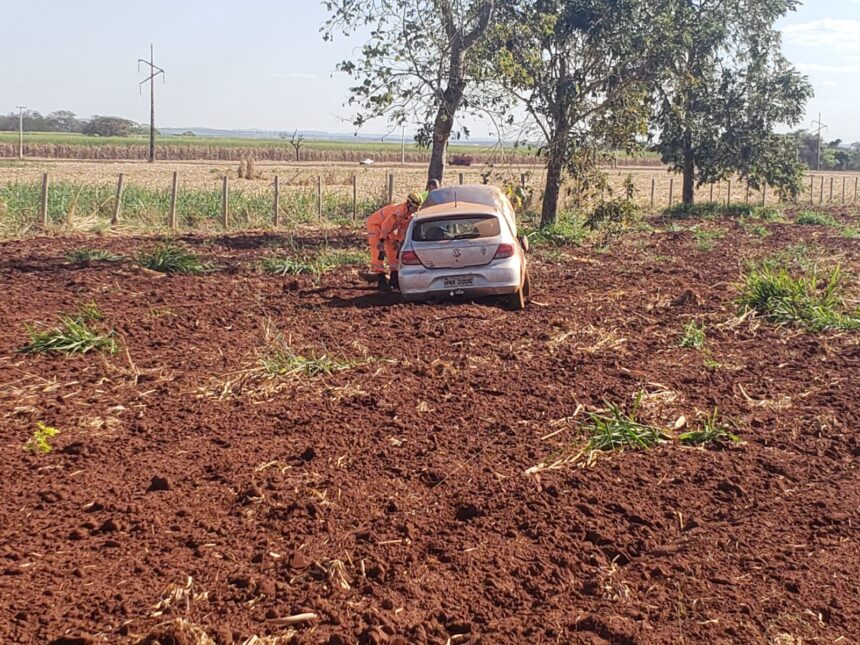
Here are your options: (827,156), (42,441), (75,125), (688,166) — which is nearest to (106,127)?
(75,125)

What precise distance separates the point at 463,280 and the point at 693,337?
10.5ft

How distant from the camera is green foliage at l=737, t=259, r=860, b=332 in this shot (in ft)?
35.7

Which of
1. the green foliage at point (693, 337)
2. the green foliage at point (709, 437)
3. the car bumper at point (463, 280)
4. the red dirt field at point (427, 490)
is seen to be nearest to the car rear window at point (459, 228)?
the car bumper at point (463, 280)

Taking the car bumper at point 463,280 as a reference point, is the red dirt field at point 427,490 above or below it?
below

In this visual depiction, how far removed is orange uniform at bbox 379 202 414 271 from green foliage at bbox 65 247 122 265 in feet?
19.9

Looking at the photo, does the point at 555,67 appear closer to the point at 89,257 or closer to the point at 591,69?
the point at 591,69

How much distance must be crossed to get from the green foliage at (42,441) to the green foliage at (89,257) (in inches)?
402

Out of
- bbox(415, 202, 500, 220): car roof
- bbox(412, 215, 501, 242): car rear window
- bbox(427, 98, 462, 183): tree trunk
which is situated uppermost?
bbox(427, 98, 462, 183): tree trunk

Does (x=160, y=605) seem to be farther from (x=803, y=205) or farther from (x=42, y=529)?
(x=803, y=205)

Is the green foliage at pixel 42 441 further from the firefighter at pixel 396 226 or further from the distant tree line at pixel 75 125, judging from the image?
the distant tree line at pixel 75 125

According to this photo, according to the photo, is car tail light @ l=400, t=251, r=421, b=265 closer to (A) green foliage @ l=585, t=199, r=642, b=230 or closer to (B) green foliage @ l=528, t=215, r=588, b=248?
(B) green foliage @ l=528, t=215, r=588, b=248

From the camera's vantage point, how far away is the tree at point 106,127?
412 ft

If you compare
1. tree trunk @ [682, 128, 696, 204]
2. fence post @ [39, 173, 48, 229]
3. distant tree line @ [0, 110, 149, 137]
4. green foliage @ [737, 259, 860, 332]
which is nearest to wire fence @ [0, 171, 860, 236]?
fence post @ [39, 173, 48, 229]

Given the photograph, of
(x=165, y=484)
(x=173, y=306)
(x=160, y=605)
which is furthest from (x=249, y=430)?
(x=173, y=306)
